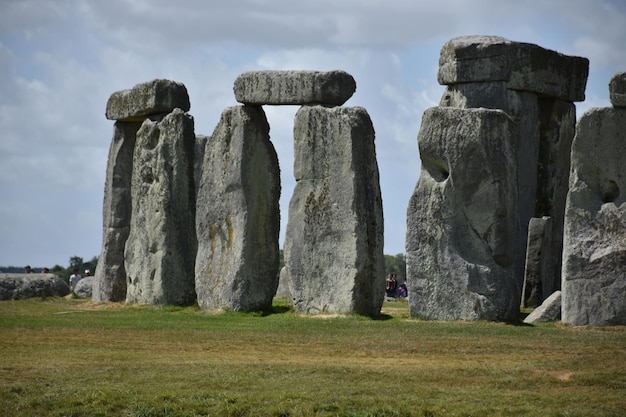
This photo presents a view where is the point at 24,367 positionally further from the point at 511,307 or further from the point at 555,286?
the point at 555,286

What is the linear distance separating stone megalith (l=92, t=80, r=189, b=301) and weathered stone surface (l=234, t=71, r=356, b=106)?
458 cm

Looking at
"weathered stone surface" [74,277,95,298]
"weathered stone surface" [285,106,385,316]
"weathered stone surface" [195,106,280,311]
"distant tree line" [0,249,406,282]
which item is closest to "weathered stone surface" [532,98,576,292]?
"weathered stone surface" [195,106,280,311]

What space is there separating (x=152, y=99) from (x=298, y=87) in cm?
464

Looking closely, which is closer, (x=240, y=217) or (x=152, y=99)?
(x=240, y=217)

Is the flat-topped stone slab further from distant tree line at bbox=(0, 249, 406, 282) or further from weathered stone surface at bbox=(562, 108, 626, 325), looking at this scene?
distant tree line at bbox=(0, 249, 406, 282)

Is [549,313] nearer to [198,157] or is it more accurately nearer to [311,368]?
[311,368]

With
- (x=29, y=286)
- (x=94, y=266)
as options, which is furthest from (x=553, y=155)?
(x=94, y=266)

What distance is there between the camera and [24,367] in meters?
21.8

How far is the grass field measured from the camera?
63.4ft

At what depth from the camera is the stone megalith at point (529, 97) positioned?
105ft

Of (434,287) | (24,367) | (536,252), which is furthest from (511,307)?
(24,367)

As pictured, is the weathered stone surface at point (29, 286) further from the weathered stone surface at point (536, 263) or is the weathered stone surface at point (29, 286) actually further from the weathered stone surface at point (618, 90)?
the weathered stone surface at point (618, 90)

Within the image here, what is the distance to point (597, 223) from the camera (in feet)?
83.1

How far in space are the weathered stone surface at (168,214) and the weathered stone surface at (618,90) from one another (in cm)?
930
